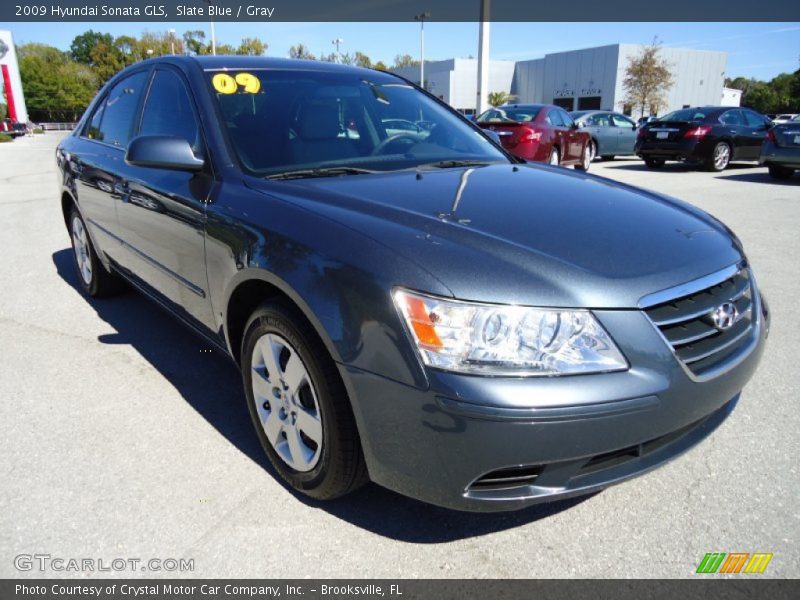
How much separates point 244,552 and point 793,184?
43.0 feet

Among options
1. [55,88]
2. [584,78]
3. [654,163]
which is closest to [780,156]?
[654,163]

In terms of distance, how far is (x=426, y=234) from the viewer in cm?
187

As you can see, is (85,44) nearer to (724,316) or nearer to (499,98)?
(499,98)

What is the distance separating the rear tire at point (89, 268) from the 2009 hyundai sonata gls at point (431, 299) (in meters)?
1.67

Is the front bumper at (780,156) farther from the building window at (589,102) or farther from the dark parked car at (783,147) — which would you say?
the building window at (589,102)

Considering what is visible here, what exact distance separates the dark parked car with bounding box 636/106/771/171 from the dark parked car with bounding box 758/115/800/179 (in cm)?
176

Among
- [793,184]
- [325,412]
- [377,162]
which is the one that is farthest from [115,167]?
[793,184]

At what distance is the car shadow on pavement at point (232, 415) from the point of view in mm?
2133

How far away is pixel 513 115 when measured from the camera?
1209cm

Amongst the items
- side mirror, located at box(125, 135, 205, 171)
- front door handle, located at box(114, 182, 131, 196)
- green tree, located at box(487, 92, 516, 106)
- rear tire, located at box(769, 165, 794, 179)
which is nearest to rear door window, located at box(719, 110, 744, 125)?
rear tire, located at box(769, 165, 794, 179)

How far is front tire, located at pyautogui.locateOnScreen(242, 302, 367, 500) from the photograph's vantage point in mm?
1946

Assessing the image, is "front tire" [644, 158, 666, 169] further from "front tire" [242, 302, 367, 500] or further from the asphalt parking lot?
"front tire" [242, 302, 367, 500]

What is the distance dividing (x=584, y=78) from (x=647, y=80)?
7503 mm

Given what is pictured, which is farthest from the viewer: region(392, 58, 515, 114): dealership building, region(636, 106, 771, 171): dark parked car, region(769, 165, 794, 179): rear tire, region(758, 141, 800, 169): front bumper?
region(392, 58, 515, 114): dealership building
